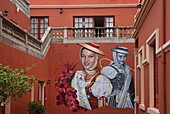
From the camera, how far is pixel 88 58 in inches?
803

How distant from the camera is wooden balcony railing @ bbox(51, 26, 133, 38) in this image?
20.7 meters

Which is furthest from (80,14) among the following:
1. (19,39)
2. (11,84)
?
(11,84)

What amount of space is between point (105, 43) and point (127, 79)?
239cm

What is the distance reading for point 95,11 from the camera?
75.5 feet

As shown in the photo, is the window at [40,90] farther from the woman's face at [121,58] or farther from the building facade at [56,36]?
the woman's face at [121,58]

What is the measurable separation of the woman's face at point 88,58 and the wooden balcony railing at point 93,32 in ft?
3.45

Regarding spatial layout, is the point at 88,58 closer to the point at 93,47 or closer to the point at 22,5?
the point at 93,47

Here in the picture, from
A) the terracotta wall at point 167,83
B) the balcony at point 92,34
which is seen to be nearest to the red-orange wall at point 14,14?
the balcony at point 92,34

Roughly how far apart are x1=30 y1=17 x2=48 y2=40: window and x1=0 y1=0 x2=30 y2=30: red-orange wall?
13.2ft

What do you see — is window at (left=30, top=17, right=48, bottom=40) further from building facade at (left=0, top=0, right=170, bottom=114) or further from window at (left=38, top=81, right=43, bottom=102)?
window at (left=38, top=81, right=43, bottom=102)

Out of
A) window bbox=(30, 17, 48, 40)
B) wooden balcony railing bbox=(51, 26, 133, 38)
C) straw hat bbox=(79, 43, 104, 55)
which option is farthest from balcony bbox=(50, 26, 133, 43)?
window bbox=(30, 17, 48, 40)

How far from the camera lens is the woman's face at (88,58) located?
2036 cm

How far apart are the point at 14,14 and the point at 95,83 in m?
6.47

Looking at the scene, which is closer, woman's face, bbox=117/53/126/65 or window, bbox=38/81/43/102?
window, bbox=38/81/43/102
